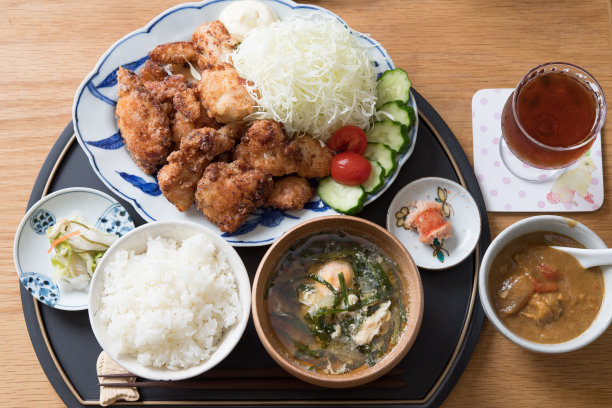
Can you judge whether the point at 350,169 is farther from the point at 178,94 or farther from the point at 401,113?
the point at 178,94

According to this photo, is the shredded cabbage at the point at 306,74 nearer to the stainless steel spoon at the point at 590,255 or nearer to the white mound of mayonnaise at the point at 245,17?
the white mound of mayonnaise at the point at 245,17

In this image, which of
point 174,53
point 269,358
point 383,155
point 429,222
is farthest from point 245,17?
point 269,358

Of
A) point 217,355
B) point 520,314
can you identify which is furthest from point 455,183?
point 217,355

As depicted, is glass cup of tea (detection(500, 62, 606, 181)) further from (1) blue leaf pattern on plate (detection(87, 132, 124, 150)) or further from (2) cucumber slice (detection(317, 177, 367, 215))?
(1) blue leaf pattern on plate (detection(87, 132, 124, 150))

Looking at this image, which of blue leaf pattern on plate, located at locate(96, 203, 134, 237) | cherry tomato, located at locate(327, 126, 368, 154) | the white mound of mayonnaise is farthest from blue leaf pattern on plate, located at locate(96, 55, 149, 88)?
cherry tomato, located at locate(327, 126, 368, 154)

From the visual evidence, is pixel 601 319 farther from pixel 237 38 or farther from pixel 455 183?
pixel 237 38

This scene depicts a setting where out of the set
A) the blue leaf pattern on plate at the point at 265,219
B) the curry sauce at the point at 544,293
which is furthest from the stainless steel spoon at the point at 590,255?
the blue leaf pattern on plate at the point at 265,219
